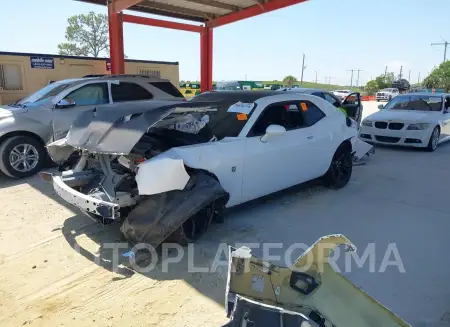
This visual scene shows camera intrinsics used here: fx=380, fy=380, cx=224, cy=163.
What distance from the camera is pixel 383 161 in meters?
8.66

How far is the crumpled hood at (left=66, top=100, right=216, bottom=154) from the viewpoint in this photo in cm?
394

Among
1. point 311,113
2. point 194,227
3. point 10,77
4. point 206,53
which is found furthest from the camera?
point 206,53

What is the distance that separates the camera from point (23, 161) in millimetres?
6875

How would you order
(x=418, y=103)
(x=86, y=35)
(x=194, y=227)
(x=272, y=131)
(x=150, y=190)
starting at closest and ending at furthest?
(x=150, y=190) → (x=194, y=227) → (x=272, y=131) → (x=418, y=103) → (x=86, y=35)

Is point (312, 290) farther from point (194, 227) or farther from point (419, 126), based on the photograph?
point (419, 126)

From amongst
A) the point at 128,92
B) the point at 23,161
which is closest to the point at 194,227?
the point at 23,161

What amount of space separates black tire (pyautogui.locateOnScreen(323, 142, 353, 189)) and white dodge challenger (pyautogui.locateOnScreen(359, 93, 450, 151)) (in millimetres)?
4297

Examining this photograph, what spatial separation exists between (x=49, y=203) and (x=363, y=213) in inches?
174

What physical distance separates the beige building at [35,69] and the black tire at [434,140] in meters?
10.0

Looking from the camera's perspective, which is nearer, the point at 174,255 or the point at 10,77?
the point at 174,255

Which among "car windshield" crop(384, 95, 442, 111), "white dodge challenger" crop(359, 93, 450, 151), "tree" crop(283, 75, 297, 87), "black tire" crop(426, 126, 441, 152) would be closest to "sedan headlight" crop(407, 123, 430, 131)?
"white dodge challenger" crop(359, 93, 450, 151)

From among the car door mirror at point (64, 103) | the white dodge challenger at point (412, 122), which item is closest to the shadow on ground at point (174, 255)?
the car door mirror at point (64, 103)

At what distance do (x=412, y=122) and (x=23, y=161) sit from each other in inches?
353

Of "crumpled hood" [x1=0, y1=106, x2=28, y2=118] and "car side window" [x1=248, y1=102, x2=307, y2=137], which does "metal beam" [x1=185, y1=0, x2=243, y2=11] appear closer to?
"crumpled hood" [x1=0, y1=106, x2=28, y2=118]
